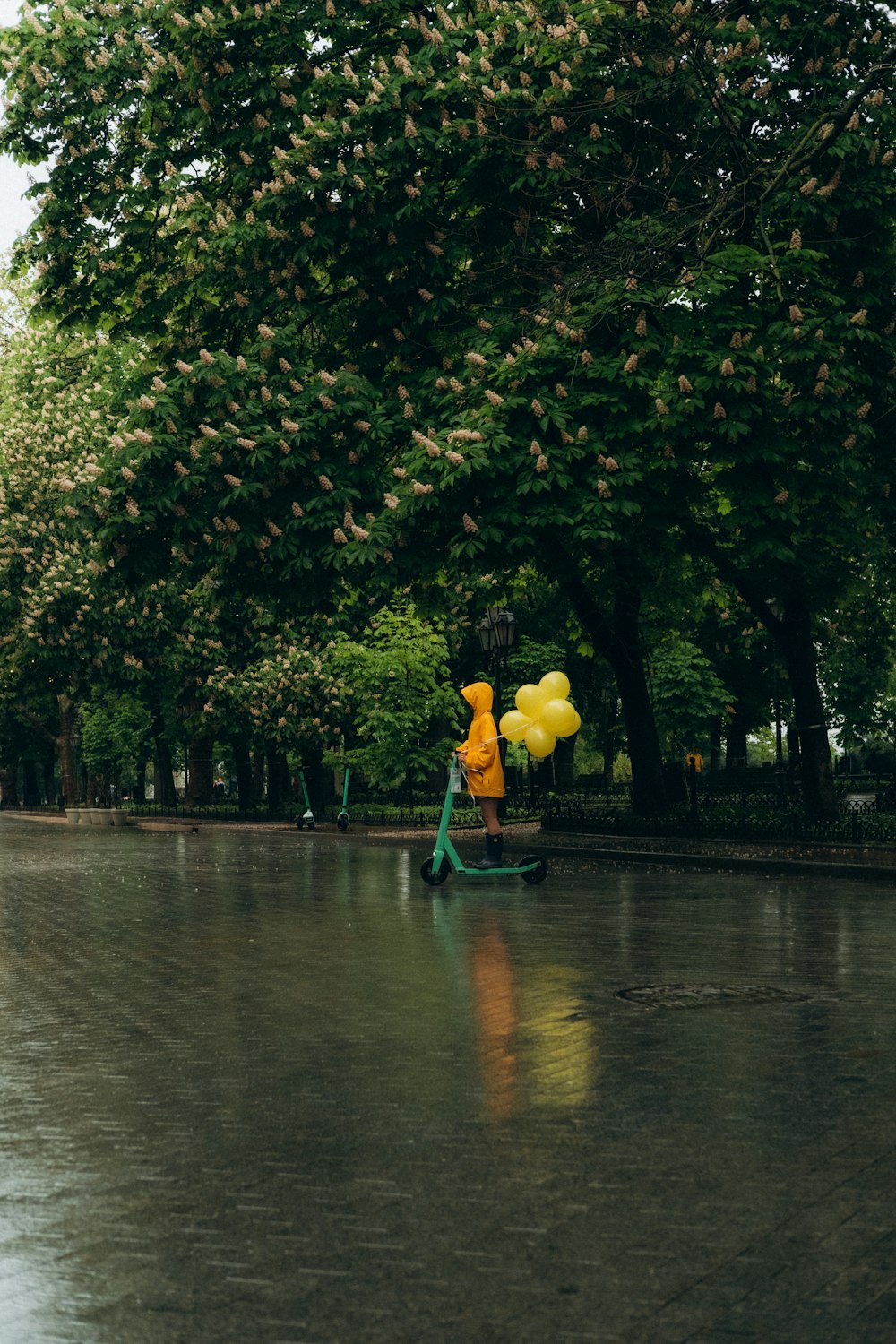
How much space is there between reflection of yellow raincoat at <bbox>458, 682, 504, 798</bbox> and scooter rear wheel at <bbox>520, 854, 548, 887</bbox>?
4.07 ft

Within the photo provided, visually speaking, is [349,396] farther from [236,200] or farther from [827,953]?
[827,953]

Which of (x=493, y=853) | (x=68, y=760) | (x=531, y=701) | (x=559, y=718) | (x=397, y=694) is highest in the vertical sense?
(x=397, y=694)

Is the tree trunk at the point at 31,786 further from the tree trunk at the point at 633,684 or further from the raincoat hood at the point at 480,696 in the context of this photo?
the raincoat hood at the point at 480,696

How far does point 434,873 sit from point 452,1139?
530 inches

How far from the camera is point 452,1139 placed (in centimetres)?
638

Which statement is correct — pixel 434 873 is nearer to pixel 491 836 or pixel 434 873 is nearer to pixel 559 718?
pixel 491 836

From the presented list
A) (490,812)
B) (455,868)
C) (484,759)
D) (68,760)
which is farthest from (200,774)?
(484,759)

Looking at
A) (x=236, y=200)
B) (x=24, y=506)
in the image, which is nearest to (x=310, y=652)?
(x=24, y=506)

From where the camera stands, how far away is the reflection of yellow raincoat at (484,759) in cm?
1848

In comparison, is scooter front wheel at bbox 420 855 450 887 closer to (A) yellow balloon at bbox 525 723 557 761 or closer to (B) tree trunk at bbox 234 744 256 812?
(A) yellow balloon at bbox 525 723 557 761

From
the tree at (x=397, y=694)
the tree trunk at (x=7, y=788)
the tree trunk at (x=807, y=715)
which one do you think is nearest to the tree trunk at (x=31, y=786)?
the tree trunk at (x=7, y=788)

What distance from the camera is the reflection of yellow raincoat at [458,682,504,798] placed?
728 inches

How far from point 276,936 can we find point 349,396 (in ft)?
32.1

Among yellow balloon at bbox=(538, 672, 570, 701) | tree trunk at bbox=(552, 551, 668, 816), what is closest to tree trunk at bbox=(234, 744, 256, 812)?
tree trunk at bbox=(552, 551, 668, 816)
